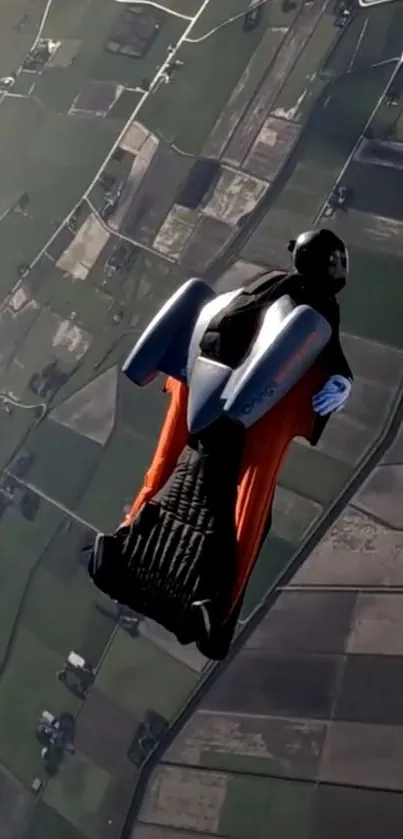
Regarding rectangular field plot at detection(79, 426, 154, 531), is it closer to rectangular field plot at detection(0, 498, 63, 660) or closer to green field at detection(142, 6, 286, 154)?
rectangular field plot at detection(0, 498, 63, 660)

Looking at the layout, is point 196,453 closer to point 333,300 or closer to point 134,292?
point 333,300

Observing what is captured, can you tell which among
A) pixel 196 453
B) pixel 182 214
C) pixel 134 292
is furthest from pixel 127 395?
pixel 196 453

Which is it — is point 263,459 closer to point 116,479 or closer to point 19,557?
point 116,479

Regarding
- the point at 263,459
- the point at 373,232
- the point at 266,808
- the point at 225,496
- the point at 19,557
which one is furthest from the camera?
the point at 19,557

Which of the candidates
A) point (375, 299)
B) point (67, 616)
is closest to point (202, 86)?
point (375, 299)

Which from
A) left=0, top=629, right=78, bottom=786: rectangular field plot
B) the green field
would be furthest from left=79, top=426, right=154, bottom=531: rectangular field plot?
the green field

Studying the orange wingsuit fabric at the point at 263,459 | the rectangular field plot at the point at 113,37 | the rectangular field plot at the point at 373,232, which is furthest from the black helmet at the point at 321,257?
the rectangular field plot at the point at 113,37
